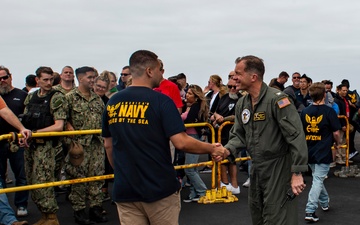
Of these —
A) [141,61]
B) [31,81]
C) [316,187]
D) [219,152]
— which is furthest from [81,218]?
[31,81]

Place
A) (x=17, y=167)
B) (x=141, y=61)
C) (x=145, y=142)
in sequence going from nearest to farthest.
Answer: (x=145, y=142) → (x=141, y=61) → (x=17, y=167)

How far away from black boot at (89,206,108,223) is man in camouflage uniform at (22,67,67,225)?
539mm

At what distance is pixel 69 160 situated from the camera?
6.22 meters

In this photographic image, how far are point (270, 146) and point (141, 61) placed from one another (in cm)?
136

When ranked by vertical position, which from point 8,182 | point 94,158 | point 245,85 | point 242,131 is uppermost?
point 245,85

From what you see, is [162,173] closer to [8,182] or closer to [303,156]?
[303,156]

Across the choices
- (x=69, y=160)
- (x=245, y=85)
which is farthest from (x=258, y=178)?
(x=69, y=160)

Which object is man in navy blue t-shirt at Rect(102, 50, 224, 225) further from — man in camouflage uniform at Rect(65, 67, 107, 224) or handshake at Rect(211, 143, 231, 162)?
man in camouflage uniform at Rect(65, 67, 107, 224)

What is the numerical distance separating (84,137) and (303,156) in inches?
135

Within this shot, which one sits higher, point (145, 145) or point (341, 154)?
point (145, 145)

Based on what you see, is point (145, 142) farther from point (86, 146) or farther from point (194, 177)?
point (194, 177)

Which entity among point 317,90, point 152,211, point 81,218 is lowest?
point 81,218

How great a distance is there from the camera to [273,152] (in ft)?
13.5

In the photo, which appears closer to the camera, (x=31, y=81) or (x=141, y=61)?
(x=141, y=61)
